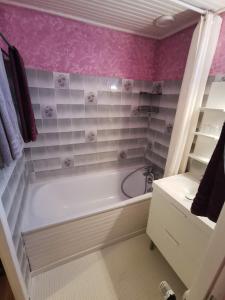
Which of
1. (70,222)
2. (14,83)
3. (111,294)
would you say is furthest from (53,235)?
(14,83)

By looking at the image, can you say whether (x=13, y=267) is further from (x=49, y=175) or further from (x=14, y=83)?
(x=14, y=83)

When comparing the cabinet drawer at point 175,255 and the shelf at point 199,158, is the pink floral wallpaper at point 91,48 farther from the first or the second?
the cabinet drawer at point 175,255

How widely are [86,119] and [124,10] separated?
1102 millimetres

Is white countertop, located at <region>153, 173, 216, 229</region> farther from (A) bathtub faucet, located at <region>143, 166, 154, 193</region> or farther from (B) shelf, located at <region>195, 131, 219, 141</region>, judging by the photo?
(A) bathtub faucet, located at <region>143, 166, 154, 193</region>

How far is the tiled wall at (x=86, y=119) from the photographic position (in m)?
1.70

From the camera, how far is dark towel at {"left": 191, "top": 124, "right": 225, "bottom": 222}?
55 centimetres

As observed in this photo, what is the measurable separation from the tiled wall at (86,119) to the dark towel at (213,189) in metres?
1.38

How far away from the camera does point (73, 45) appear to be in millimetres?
1588

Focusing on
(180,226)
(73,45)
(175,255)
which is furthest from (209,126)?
(73,45)

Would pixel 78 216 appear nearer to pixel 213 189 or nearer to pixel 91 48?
pixel 213 189

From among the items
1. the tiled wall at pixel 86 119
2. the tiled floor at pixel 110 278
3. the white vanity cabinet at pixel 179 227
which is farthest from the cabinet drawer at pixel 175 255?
the tiled wall at pixel 86 119

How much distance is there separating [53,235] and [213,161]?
1348 millimetres

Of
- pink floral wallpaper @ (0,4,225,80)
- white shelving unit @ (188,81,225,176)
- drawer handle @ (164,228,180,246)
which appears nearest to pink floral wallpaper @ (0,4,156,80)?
pink floral wallpaper @ (0,4,225,80)

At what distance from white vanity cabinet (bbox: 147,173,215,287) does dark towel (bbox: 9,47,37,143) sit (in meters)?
1.20
